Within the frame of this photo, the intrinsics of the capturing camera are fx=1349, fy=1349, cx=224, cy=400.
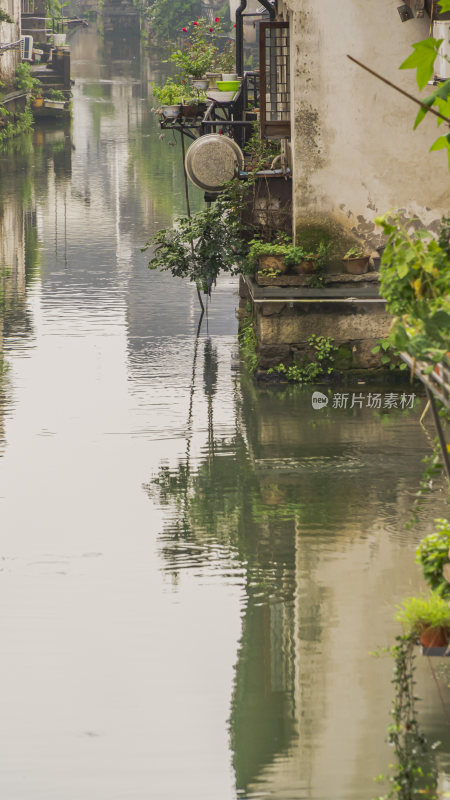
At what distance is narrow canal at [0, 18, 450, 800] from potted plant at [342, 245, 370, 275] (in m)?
1.14

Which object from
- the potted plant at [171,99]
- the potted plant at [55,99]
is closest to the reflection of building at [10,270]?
the potted plant at [171,99]

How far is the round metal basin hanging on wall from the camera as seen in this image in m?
13.8

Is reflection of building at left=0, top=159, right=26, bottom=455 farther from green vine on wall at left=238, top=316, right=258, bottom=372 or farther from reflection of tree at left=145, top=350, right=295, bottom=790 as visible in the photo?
green vine on wall at left=238, top=316, right=258, bottom=372

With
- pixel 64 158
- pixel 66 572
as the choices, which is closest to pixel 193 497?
pixel 66 572

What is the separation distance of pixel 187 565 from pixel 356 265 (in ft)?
15.6

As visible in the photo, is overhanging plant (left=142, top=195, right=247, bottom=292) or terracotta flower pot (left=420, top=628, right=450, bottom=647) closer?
terracotta flower pot (left=420, top=628, right=450, bottom=647)

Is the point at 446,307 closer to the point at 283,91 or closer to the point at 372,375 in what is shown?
the point at 372,375

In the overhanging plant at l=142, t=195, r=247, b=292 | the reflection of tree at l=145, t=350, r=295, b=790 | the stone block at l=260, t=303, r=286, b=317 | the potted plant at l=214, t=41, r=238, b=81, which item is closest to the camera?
the reflection of tree at l=145, t=350, r=295, b=790

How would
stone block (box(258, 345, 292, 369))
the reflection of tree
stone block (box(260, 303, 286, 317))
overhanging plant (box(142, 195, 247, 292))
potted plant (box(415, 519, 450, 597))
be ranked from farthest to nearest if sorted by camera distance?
overhanging plant (box(142, 195, 247, 292)), stone block (box(258, 345, 292, 369)), stone block (box(260, 303, 286, 317)), the reflection of tree, potted plant (box(415, 519, 450, 597))

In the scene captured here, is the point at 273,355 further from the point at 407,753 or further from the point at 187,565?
the point at 407,753

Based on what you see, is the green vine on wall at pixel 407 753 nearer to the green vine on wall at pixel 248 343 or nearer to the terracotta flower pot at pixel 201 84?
the green vine on wall at pixel 248 343

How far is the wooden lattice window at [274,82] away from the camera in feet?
43.1

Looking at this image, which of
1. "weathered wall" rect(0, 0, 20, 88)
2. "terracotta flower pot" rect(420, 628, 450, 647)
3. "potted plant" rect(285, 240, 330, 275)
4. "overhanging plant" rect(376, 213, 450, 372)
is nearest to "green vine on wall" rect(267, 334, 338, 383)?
"potted plant" rect(285, 240, 330, 275)

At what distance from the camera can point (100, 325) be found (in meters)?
16.0
